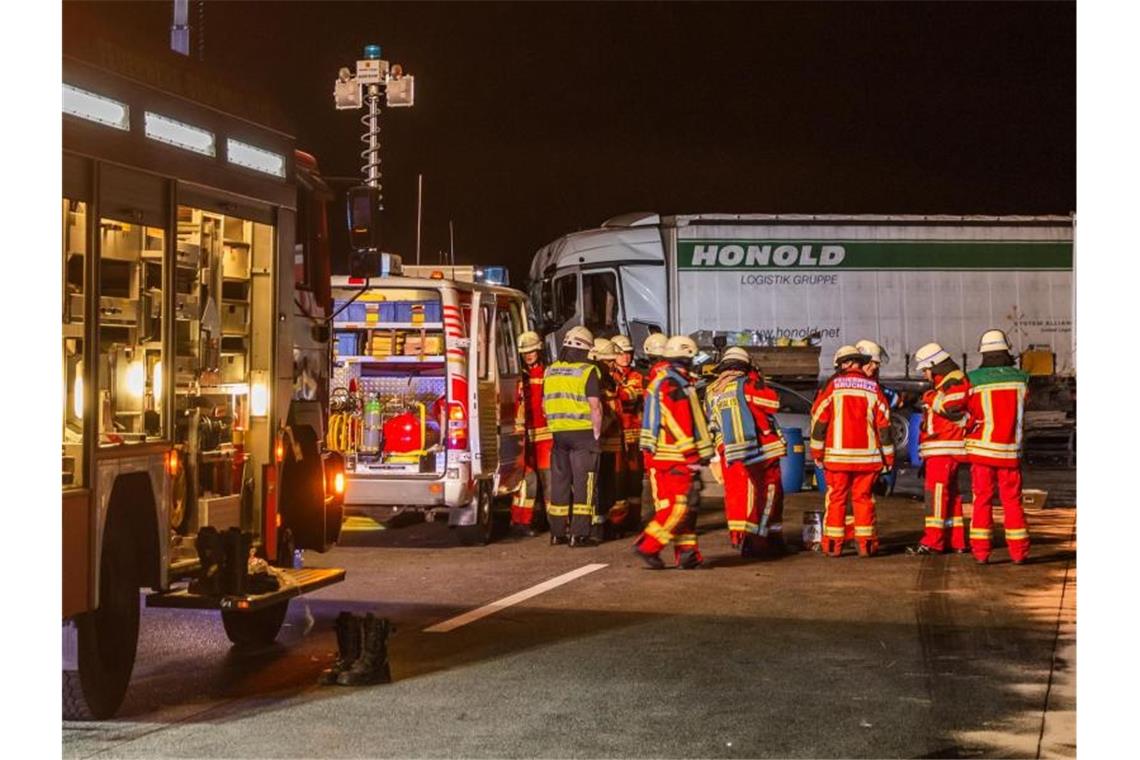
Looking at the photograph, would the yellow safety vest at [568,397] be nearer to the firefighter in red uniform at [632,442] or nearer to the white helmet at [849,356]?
the firefighter in red uniform at [632,442]

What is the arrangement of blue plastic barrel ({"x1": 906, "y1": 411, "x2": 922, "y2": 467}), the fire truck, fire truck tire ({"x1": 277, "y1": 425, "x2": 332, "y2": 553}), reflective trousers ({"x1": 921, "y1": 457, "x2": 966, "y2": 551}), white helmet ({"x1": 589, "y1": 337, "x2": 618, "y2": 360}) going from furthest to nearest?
1. blue plastic barrel ({"x1": 906, "y1": 411, "x2": 922, "y2": 467})
2. white helmet ({"x1": 589, "y1": 337, "x2": 618, "y2": 360})
3. reflective trousers ({"x1": 921, "y1": 457, "x2": 966, "y2": 551})
4. fire truck tire ({"x1": 277, "y1": 425, "x2": 332, "y2": 553})
5. the fire truck

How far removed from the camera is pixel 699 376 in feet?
67.2

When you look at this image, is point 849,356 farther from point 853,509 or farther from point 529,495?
point 529,495

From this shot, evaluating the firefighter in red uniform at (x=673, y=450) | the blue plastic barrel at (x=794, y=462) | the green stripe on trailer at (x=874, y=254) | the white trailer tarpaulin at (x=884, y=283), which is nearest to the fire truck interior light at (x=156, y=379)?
the firefighter in red uniform at (x=673, y=450)

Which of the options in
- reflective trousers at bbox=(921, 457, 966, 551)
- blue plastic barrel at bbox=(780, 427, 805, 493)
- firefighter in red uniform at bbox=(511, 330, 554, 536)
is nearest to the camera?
reflective trousers at bbox=(921, 457, 966, 551)

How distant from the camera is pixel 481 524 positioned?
14.3m

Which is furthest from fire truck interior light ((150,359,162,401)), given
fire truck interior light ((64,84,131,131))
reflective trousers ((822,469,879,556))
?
reflective trousers ((822,469,879,556))

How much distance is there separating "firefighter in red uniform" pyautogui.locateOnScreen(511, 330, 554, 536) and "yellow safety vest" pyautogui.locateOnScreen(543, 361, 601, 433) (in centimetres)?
87

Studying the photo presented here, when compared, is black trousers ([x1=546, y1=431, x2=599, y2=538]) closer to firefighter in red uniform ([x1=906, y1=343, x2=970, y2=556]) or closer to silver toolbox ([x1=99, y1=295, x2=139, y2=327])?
firefighter in red uniform ([x1=906, y1=343, x2=970, y2=556])

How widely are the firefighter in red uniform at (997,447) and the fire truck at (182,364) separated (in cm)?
541

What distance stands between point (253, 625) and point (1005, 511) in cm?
625

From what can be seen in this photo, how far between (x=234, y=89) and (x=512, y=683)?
314 cm

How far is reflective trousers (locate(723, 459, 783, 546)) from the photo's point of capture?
13.4m
